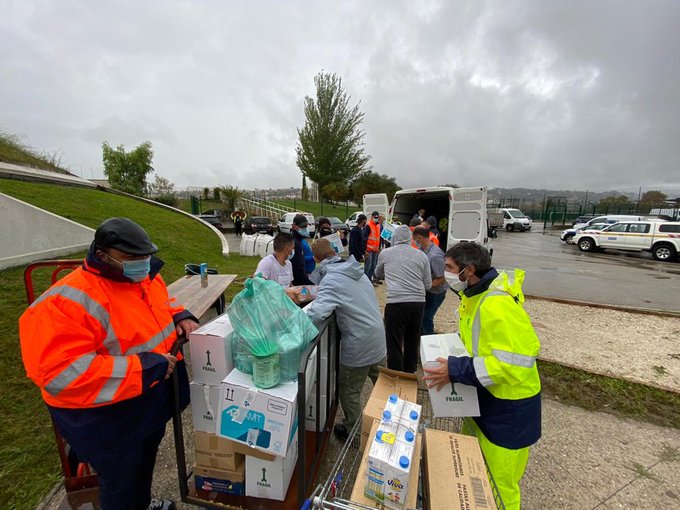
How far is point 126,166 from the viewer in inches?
1161

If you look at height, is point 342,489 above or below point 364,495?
below

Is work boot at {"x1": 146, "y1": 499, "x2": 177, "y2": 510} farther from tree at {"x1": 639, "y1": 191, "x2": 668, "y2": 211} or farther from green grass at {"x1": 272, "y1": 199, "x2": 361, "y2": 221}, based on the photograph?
tree at {"x1": 639, "y1": 191, "x2": 668, "y2": 211}

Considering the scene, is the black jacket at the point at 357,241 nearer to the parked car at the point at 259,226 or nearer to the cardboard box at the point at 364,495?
the cardboard box at the point at 364,495

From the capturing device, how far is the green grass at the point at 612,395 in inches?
122

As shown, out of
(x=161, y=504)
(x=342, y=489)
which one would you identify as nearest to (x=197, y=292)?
(x=161, y=504)

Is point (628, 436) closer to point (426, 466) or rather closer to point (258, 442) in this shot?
point (426, 466)

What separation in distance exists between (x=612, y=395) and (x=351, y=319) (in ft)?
10.7

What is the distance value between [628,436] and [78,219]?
1115cm

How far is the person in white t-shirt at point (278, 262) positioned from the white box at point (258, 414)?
204 cm

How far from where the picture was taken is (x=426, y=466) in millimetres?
1530

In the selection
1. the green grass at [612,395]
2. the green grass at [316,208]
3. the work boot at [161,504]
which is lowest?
the work boot at [161,504]

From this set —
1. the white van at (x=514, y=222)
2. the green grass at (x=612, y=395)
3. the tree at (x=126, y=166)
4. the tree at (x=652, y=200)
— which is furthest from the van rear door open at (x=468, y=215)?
the tree at (x=652, y=200)

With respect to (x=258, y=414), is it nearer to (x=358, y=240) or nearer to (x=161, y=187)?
(x=358, y=240)

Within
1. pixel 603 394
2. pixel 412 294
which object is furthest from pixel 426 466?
pixel 603 394
